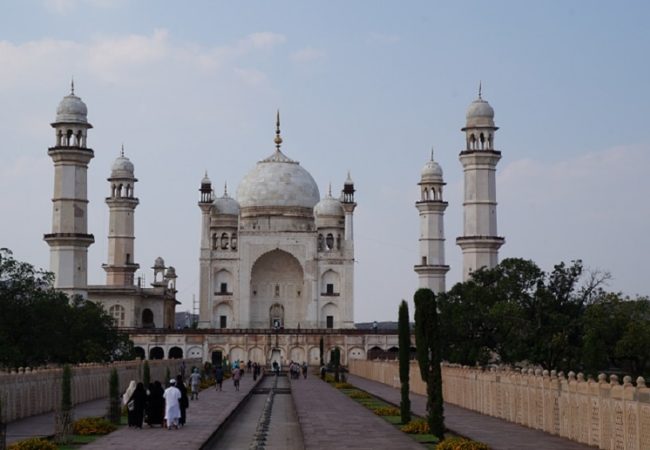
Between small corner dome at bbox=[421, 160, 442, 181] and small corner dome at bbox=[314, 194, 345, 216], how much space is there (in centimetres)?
531

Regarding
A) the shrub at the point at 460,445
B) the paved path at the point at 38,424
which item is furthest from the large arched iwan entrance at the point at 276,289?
the shrub at the point at 460,445

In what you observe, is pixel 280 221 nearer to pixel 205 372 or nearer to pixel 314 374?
pixel 314 374

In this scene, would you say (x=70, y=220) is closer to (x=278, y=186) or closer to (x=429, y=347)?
(x=278, y=186)

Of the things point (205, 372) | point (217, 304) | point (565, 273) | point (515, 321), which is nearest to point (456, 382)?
point (515, 321)

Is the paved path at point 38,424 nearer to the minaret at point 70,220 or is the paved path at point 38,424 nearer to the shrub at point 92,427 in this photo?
the shrub at point 92,427

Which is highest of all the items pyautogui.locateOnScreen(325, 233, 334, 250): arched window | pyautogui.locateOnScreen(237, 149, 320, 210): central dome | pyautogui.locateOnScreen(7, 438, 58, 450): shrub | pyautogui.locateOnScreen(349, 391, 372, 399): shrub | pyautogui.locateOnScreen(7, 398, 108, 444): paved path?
pyautogui.locateOnScreen(237, 149, 320, 210): central dome

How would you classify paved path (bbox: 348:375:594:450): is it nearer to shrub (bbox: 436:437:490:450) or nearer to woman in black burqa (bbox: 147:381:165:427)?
shrub (bbox: 436:437:490:450)

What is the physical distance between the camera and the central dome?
74.8 metres

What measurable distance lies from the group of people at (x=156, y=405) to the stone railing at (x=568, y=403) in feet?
20.2

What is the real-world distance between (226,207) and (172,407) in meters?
53.3

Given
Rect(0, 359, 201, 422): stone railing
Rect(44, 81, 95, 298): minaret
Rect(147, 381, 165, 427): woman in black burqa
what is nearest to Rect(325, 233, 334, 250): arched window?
Rect(44, 81, 95, 298): minaret

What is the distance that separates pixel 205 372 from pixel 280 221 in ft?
79.4

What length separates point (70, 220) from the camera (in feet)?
186

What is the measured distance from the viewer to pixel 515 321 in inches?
1534
